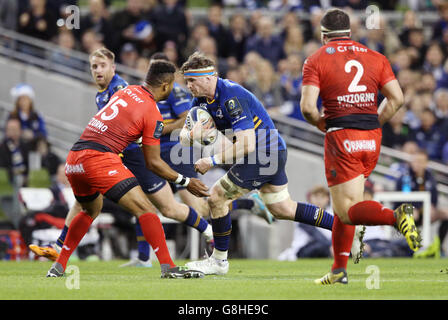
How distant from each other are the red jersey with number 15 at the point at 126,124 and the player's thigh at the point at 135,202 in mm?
528

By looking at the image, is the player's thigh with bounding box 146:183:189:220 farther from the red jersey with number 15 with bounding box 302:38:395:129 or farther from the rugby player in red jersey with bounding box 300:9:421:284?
the red jersey with number 15 with bounding box 302:38:395:129

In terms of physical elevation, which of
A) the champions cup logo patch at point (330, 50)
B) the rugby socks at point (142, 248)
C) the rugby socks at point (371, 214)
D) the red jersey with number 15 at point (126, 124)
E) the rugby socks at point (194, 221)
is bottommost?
the rugby socks at point (142, 248)

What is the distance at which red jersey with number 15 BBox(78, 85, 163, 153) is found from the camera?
8734 millimetres

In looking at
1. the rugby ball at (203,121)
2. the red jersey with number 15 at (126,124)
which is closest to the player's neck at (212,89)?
the rugby ball at (203,121)

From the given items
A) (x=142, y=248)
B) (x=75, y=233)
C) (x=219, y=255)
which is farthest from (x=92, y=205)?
(x=142, y=248)

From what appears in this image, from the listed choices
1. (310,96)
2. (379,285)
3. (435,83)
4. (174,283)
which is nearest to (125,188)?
(174,283)

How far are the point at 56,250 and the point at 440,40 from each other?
38.2 ft

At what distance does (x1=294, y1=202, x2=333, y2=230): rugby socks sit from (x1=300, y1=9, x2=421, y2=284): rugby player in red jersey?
1.81 meters

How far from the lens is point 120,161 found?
29.0 ft

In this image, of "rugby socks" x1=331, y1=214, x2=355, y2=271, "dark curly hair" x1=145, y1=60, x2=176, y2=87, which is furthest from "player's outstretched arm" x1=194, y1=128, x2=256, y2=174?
"rugby socks" x1=331, y1=214, x2=355, y2=271

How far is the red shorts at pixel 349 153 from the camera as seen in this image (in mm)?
7742

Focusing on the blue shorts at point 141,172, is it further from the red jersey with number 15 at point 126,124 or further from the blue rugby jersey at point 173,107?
the red jersey with number 15 at point 126,124

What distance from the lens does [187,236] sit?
15.1 metres

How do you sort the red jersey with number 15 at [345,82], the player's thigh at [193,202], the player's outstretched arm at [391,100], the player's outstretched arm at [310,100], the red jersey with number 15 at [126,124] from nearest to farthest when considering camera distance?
1. the player's outstretched arm at [310,100]
2. the red jersey with number 15 at [345,82]
3. the player's outstretched arm at [391,100]
4. the red jersey with number 15 at [126,124]
5. the player's thigh at [193,202]
